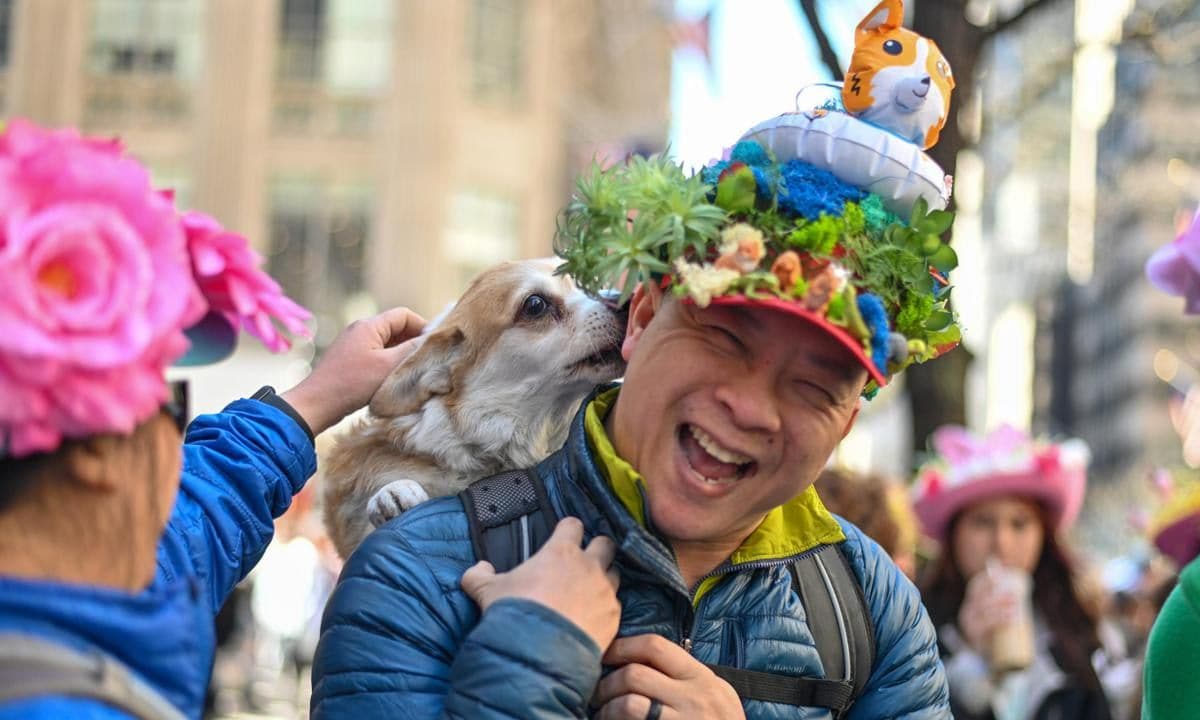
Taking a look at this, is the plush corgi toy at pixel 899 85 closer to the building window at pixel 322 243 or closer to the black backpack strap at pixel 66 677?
the black backpack strap at pixel 66 677

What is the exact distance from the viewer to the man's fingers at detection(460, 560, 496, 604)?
2.43 meters

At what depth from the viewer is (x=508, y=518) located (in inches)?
103

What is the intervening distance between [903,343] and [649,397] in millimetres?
419

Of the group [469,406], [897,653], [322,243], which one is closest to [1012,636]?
[469,406]

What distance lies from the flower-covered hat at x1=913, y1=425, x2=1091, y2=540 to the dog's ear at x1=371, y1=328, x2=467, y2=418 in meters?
3.55

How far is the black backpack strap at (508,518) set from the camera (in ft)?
8.39

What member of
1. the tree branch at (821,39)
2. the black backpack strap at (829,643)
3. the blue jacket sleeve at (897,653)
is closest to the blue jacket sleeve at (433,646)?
the black backpack strap at (829,643)

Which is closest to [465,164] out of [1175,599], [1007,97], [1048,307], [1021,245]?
[1007,97]

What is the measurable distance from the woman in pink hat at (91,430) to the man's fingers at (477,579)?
16.1 inches

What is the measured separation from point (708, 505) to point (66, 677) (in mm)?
1067

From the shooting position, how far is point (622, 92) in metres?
42.8

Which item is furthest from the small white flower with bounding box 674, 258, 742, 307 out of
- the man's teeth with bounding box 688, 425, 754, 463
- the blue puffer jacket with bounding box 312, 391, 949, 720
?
the blue puffer jacket with bounding box 312, 391, 949, 720

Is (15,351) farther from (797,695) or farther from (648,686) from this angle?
(797,695)

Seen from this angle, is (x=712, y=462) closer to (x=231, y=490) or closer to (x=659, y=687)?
(x=659, y=687)
